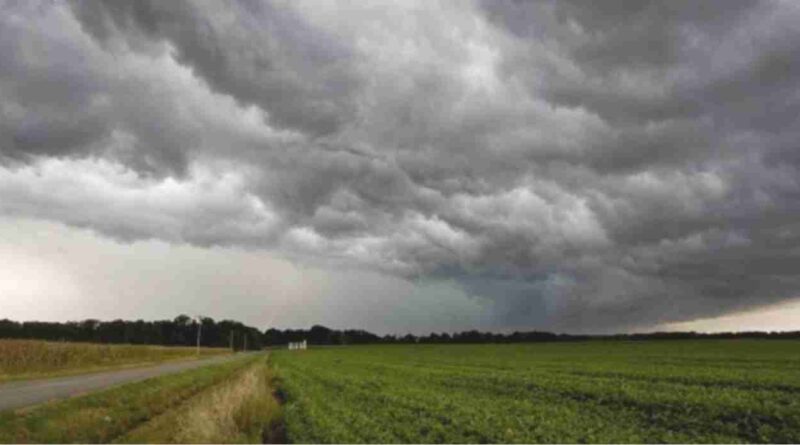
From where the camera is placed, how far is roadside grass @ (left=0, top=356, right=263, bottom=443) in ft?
65.9

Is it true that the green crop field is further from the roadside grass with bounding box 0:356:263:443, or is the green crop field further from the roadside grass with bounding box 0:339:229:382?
the roadside grass with bounding box 0:339:229:382

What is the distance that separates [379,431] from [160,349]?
→ 101025 millimetres

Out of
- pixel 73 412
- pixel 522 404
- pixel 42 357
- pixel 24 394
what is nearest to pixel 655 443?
pixel 522 404

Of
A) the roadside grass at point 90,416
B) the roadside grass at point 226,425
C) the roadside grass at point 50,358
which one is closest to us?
the roadside grass at point 226,425

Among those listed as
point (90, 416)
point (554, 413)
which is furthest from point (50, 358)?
point (554, 413)

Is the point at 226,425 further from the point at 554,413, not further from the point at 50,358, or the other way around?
the point at 50,358

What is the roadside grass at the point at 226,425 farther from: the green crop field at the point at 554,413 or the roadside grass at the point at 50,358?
the roadside grass at the point at 50,358

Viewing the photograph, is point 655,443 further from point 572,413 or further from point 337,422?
point 337,422

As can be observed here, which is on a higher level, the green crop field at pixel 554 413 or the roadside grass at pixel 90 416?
the green crop field at pixel 554 413

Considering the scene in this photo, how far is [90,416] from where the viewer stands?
77.0ft

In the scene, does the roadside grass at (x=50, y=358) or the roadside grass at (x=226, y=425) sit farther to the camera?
the roadside grass at (x=50, y=358)

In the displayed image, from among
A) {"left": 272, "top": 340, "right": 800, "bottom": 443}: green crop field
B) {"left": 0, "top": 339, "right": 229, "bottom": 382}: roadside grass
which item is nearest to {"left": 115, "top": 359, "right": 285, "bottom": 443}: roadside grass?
{"left": 272, "top": 340, "right": 800, "bottom": 443}: green crop field

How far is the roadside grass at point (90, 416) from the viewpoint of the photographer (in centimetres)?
2009

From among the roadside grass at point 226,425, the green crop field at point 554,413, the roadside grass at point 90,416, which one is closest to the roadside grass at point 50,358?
the roadside grass at point 90,416
